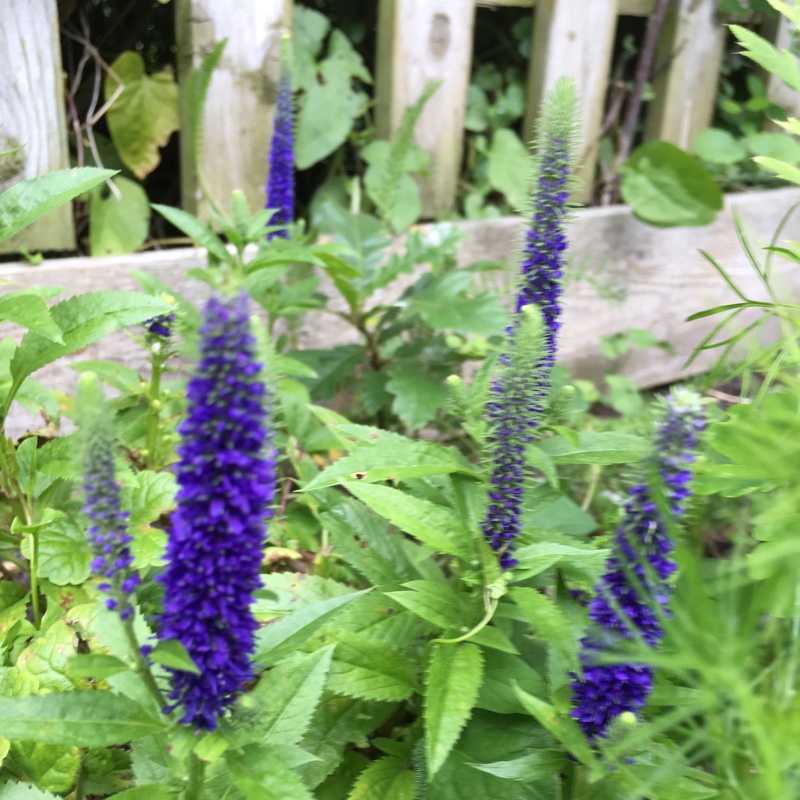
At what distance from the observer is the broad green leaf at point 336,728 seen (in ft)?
3.57

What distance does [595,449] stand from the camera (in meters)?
1.12

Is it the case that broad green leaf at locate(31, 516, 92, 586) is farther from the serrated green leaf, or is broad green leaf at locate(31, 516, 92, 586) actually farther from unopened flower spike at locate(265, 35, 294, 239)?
unopened flower spike at locate(265, 35, 294, 239)

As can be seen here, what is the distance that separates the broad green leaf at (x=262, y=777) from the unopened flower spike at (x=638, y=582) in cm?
36

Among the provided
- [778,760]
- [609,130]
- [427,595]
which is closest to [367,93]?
[609,130]

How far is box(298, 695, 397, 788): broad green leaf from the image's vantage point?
3.57 feet

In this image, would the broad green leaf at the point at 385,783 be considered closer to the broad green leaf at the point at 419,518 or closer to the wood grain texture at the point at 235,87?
the broad green leaf at the point at 419,518

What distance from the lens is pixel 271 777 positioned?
771 mm

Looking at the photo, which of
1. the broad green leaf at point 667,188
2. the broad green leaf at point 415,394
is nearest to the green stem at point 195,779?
the broad green leaf at point 415,394

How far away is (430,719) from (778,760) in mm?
393

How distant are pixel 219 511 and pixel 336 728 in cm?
65

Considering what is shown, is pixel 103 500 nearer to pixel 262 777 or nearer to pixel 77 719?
pixel 77 719

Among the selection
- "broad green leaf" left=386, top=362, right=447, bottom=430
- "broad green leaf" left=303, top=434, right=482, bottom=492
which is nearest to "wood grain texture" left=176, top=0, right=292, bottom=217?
"broad green leaf" left=386, top=362, right=447, bottom=430

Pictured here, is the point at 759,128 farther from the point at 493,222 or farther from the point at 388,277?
the point at 388,277

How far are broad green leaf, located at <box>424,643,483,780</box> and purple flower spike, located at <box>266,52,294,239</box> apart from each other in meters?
1.28
